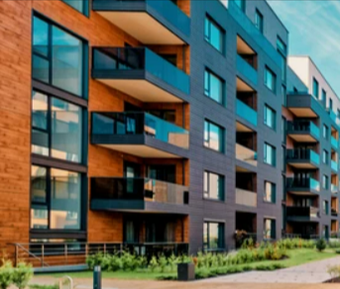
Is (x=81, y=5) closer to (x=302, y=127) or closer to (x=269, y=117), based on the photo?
(x=269, y=117)

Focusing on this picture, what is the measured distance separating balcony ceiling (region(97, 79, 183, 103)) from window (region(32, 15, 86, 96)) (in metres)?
1.70

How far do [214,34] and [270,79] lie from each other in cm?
1267

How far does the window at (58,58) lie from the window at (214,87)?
10.6 meters

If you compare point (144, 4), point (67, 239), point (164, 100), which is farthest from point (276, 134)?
point (67, 239)

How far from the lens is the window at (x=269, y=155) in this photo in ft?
158

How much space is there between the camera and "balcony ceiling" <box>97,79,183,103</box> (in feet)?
94.7

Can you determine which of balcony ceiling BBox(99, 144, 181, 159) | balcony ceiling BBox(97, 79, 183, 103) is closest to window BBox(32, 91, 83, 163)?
balcony ceiling BBox(99, 144, 181, 159)

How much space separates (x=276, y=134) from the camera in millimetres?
50719

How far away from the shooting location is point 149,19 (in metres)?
29.5

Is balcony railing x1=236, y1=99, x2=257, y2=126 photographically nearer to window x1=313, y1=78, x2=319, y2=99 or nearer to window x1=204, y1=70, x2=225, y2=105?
window x1=204, y1=70, x2=225, y2=105

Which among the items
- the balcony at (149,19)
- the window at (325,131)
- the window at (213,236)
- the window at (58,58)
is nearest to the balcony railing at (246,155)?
the window at (213,236)

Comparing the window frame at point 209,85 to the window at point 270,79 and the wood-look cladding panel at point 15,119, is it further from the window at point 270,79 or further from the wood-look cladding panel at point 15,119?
the wood-look cladding panel at point 15,119

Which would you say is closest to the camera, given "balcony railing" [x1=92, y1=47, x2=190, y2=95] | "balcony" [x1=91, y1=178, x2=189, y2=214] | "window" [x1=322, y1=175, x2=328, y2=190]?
"balcony" [x1=91, y1=178, x2=189, y2=214]

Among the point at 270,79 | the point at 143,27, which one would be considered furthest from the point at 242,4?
the point at 143,27
